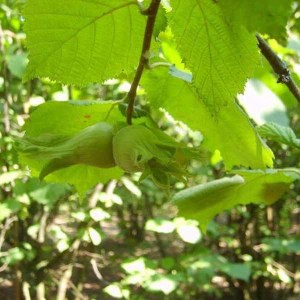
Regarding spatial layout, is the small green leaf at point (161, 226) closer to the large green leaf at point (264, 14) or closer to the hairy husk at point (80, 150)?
the hairy husk at point (80, 150)

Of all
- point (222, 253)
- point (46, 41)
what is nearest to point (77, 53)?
point (46, 41)

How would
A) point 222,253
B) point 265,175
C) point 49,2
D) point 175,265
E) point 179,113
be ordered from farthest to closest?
point 222,253 < point 175,265 < point 265,175 < point 179,113 < point 49,2

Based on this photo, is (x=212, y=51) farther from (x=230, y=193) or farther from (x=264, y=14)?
(x=230, y=193)

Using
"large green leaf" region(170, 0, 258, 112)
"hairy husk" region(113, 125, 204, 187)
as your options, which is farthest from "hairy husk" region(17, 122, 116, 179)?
"large green leaf" region(170, 0, 258, 112)

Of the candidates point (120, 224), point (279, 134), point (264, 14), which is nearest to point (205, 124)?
point (279, 134)

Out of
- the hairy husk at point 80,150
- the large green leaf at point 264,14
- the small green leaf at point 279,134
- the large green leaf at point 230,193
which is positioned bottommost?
the large green leaf at point 230,193

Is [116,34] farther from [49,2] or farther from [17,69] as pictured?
[17,69]

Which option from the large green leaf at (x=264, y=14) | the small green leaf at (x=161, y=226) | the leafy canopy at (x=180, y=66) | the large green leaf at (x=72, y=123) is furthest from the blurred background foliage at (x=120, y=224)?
the large green leaf at (x=264, y=14)

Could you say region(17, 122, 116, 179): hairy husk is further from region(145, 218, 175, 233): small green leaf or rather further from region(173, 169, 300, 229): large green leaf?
region(145, 218, 175, 233): small green leaf
